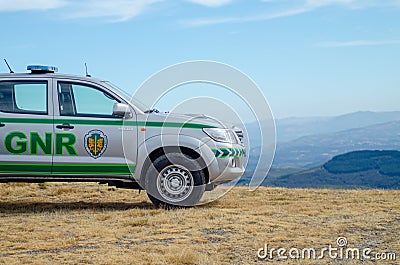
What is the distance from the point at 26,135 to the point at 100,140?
107 cm

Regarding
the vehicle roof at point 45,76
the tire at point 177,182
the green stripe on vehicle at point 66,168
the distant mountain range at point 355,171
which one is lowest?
the distant mountain range at point 355,171

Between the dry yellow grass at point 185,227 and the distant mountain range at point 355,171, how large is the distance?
271 feet

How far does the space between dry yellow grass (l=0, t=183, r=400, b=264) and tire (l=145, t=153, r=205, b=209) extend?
1.05 ft

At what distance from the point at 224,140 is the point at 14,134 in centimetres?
311

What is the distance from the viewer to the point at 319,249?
631cm

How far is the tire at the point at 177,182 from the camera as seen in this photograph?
9.16 m

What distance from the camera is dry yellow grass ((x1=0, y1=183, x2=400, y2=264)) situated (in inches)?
240

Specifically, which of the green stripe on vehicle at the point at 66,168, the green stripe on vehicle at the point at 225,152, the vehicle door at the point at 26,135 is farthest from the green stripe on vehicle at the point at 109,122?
the green stripe on vehicle at the point at 66,168

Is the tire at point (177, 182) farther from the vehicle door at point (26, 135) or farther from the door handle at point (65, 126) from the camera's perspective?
the vehicle door at point (26, 135)

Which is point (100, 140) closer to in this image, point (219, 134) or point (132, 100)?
point (132, 100)

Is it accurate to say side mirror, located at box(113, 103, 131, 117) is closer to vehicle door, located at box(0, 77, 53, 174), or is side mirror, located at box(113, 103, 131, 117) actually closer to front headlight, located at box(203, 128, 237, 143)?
vehicle door, located at box(0, 77, 53, 174)

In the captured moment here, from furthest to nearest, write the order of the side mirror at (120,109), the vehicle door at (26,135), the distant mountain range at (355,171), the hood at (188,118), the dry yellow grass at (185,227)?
1. the distant mountain range at (355,171)
2. the hood at (188,118)
3. the vehicle door at (26,135)
4. the side mirror at (120,109)
5. the dry yellow grass at (185,227)

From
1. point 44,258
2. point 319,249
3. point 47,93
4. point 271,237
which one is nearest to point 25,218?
point 47,93

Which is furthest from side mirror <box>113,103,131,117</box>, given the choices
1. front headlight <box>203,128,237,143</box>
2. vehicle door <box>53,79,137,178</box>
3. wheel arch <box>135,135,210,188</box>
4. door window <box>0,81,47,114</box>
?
front headlight <box>203,128,237,143</box>
